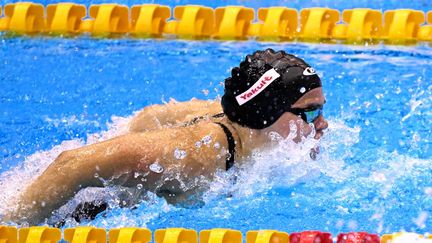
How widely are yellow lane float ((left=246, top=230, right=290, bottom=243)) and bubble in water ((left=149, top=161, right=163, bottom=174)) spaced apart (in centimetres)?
43

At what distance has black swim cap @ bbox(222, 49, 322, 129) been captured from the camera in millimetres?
3623

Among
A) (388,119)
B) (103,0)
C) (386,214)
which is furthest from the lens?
(103,0)

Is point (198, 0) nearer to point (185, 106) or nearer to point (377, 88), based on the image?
point (377, 88)

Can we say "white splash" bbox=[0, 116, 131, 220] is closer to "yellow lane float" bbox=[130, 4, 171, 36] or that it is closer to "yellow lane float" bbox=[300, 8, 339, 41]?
"yellow lane float" bbox=[130, 4, 171, 36]

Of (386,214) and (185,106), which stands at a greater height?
(185,106)

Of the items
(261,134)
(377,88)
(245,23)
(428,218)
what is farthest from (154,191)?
(245,23)

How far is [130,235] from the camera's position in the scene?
3.31 m

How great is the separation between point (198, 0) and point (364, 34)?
1.67 meters

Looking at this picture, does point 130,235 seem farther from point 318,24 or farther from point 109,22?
point 109,22

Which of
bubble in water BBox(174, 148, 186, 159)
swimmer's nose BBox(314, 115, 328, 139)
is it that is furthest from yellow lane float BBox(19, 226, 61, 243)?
swimmer's nose BBox(314, 115, 328, 139)

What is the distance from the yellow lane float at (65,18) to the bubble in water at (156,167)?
3158 mm

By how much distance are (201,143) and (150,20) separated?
2.97m

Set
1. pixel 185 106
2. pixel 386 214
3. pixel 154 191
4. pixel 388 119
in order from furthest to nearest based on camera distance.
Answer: pixel 388 119
pixel 185 106
pixel 386 214
pixel 154 191

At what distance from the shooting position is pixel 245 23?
6.28 meters
